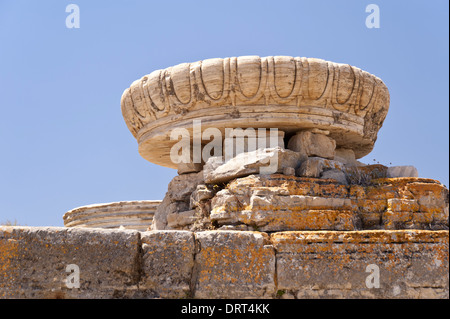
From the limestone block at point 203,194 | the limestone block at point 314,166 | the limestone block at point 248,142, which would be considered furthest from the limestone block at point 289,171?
the limestone block at point 203,194

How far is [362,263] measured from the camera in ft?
12.0

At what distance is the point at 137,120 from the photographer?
22.0 ft

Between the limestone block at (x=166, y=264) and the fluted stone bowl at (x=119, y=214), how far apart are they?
17.0 feet

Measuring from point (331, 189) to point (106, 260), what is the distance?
2.47 m

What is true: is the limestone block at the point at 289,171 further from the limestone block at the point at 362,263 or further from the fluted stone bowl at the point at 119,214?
the fluted stone bowl at the point at 119,214

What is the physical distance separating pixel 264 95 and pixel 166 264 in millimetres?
2846

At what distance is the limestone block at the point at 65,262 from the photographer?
3387mm

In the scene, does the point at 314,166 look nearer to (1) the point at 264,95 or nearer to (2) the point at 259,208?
(2) the point at 259,208

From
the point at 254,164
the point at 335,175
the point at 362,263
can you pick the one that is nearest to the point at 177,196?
the point at 254,164

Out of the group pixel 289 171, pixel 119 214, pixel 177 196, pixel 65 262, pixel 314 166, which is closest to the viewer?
pixel 65 262

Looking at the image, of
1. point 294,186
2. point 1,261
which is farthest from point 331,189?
point 1,261

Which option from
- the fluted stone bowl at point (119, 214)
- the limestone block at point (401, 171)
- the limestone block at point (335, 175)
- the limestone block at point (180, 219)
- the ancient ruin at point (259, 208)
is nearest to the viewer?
the ancient ruin at point (259, 208)

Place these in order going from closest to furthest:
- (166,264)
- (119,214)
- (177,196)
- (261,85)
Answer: (166,264), (261,85), (177,196), (119,214)

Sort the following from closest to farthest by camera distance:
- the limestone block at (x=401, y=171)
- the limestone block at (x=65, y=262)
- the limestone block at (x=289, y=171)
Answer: the limestone block at (x=65, y=262) → the limestone block at (x=289, y=171) → the limestone block at (x=401, y=171)
